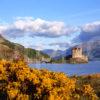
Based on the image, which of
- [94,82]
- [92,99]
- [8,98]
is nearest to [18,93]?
[8,98]

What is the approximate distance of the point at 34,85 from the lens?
83.9ft

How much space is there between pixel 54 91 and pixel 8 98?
9.71 feet

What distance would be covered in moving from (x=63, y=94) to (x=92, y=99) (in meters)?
3.27

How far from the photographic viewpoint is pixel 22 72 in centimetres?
2605

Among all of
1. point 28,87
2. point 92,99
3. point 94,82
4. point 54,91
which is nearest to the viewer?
point 54,91

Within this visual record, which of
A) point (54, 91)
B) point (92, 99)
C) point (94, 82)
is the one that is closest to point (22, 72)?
point (54, 91)

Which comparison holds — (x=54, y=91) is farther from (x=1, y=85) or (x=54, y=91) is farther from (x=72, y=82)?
(x=1, y=85)

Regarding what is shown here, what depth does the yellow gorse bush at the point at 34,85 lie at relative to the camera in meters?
24.8

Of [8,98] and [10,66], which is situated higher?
[10,66]

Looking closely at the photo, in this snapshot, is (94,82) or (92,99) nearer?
(92,99)

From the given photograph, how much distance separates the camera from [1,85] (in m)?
26.8

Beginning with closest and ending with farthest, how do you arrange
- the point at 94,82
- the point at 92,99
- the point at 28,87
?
the point at 28,87
the point at 92,99
the point at 94,82

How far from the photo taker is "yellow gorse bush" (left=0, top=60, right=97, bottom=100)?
81.4 ft

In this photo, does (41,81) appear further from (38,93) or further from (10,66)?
(10,66)
